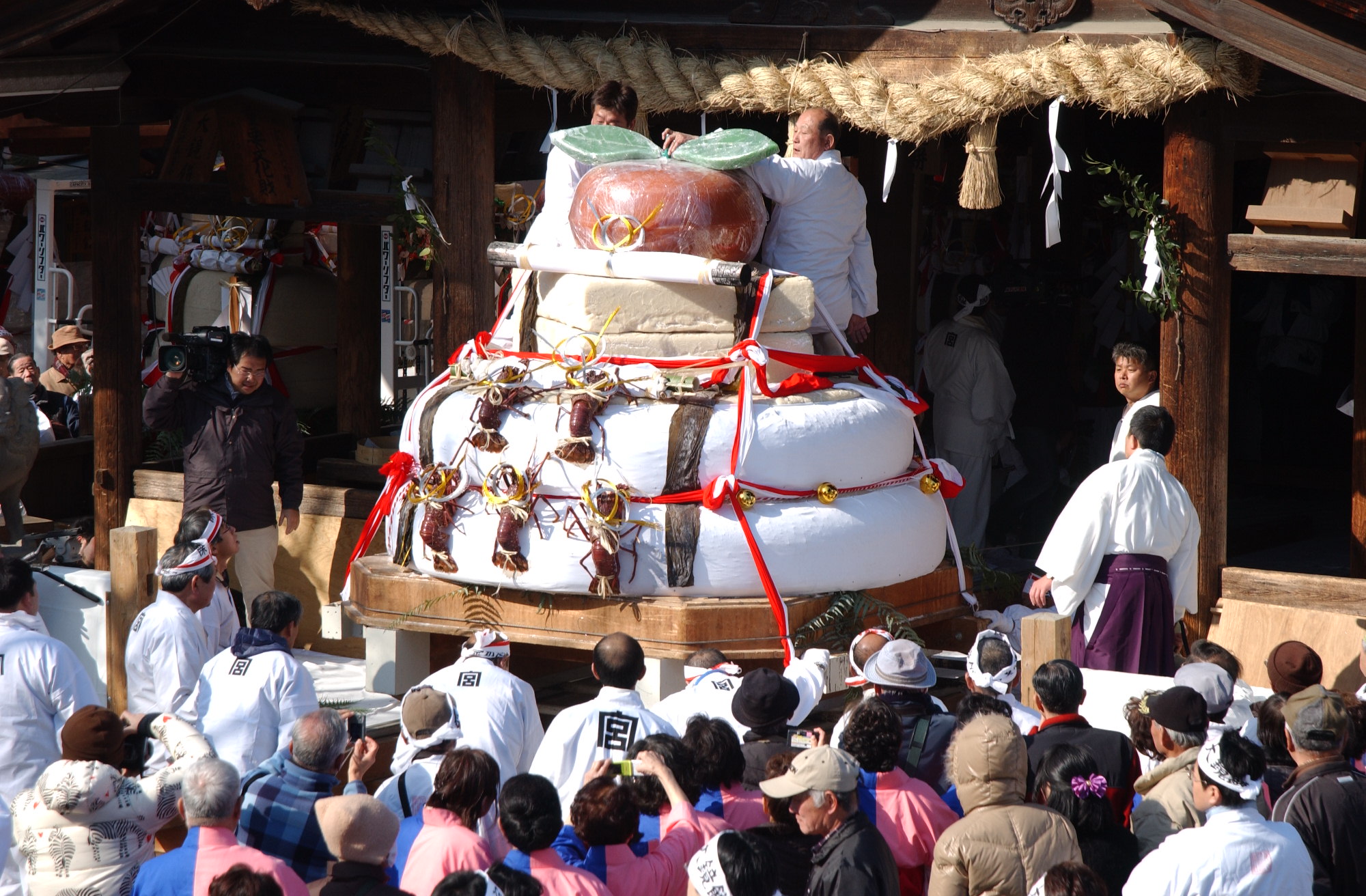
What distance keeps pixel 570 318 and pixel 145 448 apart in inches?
158

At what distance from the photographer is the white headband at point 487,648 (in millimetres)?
5133

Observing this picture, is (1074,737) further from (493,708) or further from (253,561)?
(253,561)

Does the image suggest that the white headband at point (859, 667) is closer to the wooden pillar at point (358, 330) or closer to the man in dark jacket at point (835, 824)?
the man in dark jacket at point (835, 824)

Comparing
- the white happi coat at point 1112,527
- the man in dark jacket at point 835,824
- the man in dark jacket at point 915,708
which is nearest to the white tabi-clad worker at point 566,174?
the white happi coat at point 1112,527

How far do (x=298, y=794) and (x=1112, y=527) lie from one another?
11.4 ft

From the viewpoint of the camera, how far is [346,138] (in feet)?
27.6

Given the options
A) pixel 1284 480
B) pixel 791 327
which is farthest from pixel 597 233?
pixel 1284 480

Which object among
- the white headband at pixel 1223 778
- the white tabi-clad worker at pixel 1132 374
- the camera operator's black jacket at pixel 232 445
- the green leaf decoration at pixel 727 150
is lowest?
the white headband at pixel 1223 778

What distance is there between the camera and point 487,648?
5172 millimetres

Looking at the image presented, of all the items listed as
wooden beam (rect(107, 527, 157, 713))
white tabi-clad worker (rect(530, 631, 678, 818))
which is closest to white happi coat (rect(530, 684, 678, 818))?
white tabi-clad worker (rect(530, 631, 678, 818))

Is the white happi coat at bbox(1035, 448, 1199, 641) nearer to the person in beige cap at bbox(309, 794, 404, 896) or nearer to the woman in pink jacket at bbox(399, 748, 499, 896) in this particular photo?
the woman in pink jacket at bbox(399, 748, 499, 896)

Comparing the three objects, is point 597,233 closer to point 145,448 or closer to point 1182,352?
point 1182,352

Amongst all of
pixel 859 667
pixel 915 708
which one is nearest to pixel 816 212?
pixel 859 667

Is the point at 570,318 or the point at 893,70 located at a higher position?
the point at 893,70
